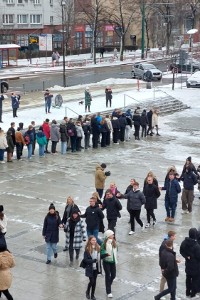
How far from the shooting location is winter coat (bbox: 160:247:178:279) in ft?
40.1

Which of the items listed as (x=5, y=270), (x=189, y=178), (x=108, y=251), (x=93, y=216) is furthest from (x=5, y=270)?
(x=189, y=178)

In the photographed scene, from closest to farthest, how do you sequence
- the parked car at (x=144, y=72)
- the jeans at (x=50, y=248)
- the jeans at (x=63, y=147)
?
the jeans at (x=50, y=248), the jeans at (x=63, y=147), the parked car at (x=144, y=72)

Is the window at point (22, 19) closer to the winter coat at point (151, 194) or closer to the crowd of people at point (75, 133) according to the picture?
the crowd of people at point (75, 133)

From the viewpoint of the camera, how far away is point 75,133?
26906 mm

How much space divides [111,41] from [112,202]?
7366 cm

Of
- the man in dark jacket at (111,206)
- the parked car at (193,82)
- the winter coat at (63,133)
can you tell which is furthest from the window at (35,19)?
the man in dark jacket at (111,206)

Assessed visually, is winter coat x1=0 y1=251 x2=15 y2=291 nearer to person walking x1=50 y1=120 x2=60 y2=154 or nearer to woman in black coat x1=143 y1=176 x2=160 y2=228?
woman in black coat x1=143 y1=176 x2=160 y2=228

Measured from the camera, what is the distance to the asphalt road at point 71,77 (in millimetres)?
48731

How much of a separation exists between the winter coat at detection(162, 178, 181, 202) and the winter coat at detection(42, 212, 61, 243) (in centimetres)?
423

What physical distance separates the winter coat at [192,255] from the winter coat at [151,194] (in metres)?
4.17

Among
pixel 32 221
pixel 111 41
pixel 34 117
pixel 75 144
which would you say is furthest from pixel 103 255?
pixel 111 41

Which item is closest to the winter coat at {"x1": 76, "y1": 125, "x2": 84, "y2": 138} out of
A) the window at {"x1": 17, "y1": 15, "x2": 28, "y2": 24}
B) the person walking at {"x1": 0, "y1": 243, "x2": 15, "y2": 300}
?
the person walking at {"x1": 0, "y1": 243, "x2": 15, "y2": 300}

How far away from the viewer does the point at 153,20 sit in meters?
87.0

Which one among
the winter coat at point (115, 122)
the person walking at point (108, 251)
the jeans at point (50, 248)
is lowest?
the jeans at point (50, 248)
